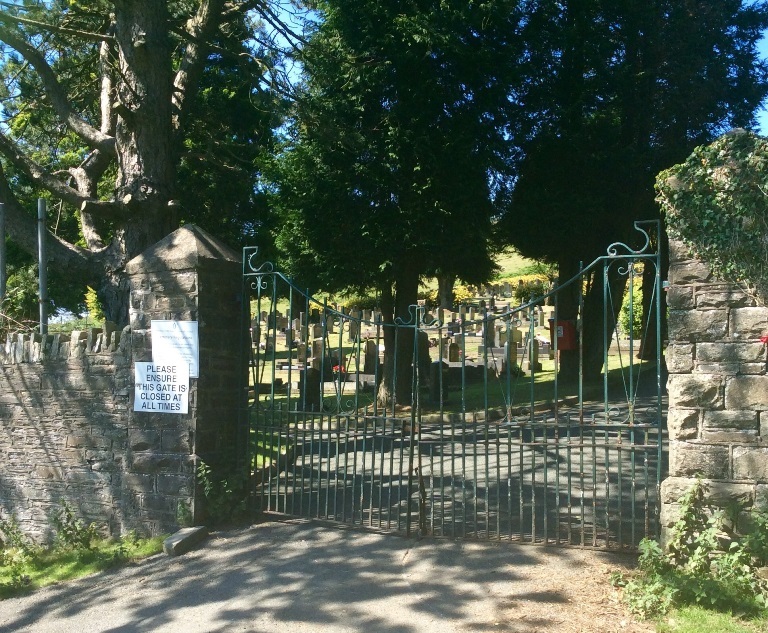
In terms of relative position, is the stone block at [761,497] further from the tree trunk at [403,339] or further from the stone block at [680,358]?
the tree trunk at [403,339]

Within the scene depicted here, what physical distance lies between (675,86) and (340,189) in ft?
22.5

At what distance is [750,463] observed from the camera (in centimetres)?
547

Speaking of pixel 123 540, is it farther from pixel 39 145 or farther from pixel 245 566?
pixel 39 145

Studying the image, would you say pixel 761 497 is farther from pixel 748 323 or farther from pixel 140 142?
pixel 140 142

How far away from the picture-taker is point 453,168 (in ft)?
44.5

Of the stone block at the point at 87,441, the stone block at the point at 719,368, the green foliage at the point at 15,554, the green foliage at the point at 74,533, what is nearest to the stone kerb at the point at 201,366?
the stone block at the point at 87,441

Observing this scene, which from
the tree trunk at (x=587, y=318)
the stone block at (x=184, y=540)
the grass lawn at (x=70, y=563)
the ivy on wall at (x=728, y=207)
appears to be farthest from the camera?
the tree trunk at (x=587, y=318)

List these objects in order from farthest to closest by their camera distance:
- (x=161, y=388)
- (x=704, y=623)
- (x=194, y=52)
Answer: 1. (x=194, y=52)
2. (x=161, y=388)
3. (x=704, y=623)

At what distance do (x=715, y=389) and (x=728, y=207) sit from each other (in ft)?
4.25

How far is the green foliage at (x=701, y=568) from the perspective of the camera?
17.0 feet

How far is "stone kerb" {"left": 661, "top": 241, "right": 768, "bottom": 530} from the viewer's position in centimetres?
546

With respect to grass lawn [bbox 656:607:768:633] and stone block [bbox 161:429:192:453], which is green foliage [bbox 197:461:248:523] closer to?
stone block [bbox 161:429:192:453]

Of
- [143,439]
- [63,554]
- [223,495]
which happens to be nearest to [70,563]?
[63,554]

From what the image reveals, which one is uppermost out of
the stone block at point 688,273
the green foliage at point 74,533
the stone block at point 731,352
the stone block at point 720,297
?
the stone block at point 688,273
